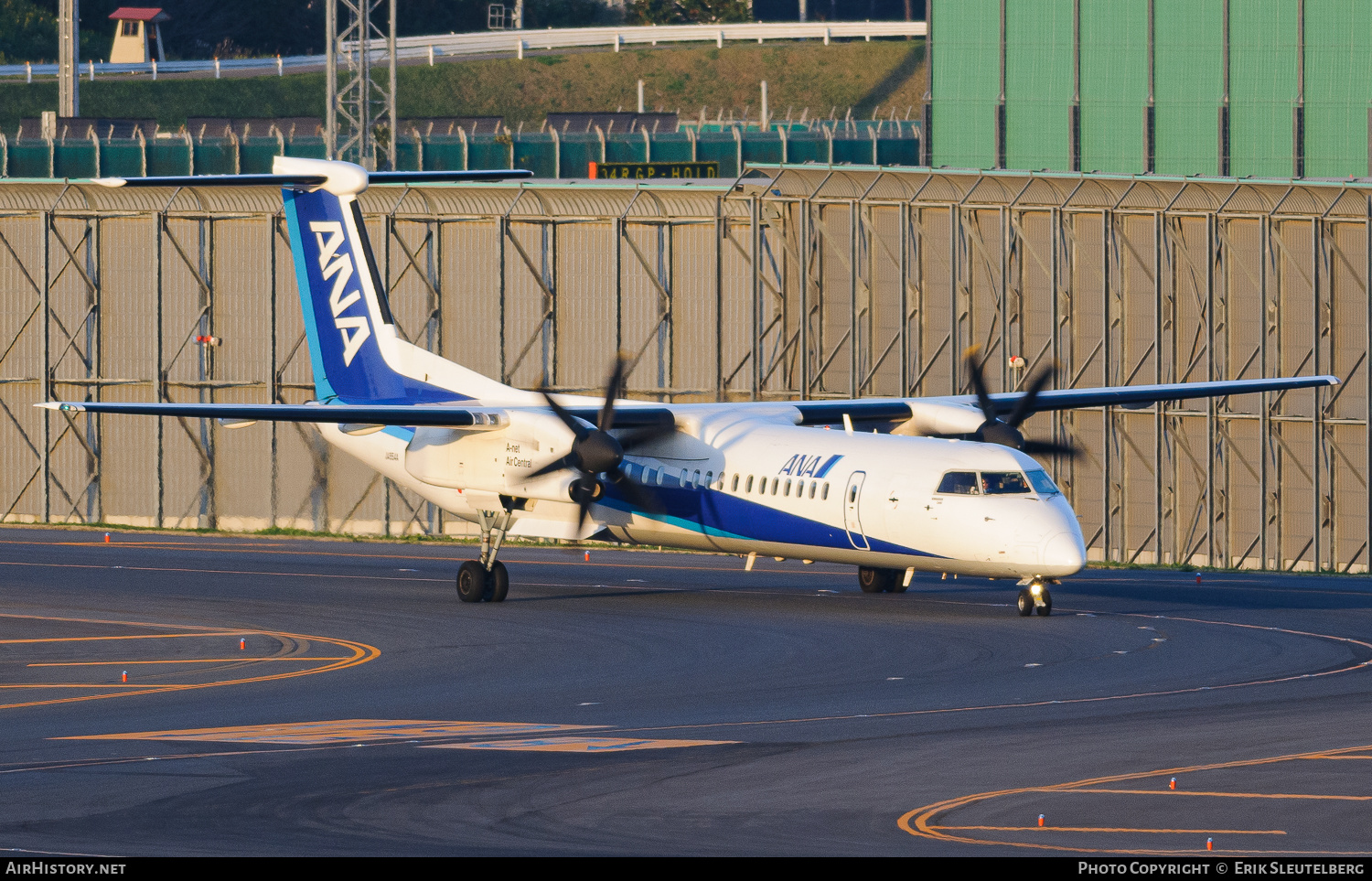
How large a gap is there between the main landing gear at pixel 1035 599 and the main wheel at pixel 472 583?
31.1 feet

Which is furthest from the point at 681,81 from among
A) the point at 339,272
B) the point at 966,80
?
the point at 339,272

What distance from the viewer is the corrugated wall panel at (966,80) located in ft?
189

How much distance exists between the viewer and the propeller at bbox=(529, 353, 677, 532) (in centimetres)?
3256

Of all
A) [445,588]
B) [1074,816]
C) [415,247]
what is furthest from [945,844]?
[415,247]

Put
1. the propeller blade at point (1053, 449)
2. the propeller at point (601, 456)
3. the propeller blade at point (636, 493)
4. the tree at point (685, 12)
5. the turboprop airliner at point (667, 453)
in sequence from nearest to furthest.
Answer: the turboprop airliner at point (667, 453)
the propeller at point (601, 456)
the propeller blade at point (1053, 449)
the propeller blade at point (636, 493)
the tree at point (685, 12)

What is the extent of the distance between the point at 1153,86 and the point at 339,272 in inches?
1082

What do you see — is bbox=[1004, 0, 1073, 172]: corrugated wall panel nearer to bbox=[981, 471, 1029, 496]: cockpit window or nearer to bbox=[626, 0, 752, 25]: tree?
bbox=[981, 471, 1029, 496]: cockpit window

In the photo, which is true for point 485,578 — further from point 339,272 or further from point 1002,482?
point 1002,482

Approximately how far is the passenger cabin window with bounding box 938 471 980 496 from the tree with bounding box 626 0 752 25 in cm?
12412

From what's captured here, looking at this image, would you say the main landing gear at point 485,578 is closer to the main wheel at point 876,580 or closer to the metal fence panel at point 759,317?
the main wheel at point 876,580

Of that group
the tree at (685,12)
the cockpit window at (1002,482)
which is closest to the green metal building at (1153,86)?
the cockpit window at (1002,482)

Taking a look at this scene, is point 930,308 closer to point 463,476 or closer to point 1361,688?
point 463,476

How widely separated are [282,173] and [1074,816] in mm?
25362

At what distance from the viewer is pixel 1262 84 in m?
54.2
